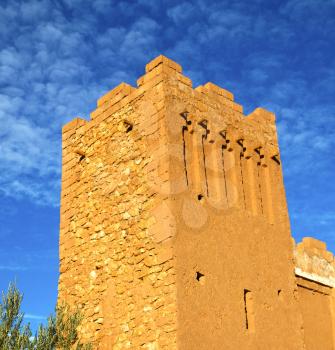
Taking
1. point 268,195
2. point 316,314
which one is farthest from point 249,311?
point 316,314

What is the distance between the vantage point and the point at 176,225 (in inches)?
415

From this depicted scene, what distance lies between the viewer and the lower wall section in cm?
1317

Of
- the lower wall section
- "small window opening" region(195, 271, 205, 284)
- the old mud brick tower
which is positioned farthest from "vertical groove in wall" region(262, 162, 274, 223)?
"small window opening" region(195, 271, 205, 284)

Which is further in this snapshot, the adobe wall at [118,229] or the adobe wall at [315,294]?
the adobe wall at [315,294]

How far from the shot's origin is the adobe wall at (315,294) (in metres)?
13.3

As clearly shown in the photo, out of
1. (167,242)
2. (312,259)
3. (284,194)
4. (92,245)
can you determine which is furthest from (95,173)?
(312,259)

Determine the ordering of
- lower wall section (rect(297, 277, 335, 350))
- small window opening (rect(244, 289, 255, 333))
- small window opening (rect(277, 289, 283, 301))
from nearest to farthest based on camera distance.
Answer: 1. small window opening (rect(244, 289, 255, 333))
2. small window opening (rect(277, 289, 283, 301))
3. lower wall section (rect(297, 277, 335, 350))

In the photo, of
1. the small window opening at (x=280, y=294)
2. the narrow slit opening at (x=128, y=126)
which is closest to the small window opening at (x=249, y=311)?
the small window opening at (x=280, y=294)

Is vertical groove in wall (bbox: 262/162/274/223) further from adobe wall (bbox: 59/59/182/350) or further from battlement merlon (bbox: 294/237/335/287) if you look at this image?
adobe wall (bbox: 59/59/182/350)

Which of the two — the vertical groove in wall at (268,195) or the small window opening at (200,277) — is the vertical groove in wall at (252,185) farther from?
the small window opening at (200,277)

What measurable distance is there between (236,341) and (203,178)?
2918mm

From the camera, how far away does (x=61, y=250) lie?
13.2 metres

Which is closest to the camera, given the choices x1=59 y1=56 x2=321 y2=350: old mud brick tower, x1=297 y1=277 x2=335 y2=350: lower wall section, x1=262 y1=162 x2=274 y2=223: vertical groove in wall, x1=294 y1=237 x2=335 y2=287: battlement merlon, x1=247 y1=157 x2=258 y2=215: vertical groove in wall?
x1=59 y1=56 x2=321 y2=350: old mud brick tower

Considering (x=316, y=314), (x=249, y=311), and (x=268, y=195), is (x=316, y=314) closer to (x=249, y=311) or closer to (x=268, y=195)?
(x=268, y=195)
